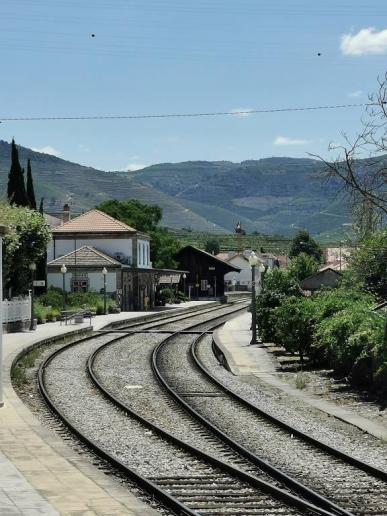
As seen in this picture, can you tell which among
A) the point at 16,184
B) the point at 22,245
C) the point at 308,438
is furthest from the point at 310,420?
the point at 16,184

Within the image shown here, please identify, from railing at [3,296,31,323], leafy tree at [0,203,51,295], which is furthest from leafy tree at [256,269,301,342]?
leafy tree at [0,203,51,295]

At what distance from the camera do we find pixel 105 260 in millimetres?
71688

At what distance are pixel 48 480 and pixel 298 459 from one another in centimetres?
351

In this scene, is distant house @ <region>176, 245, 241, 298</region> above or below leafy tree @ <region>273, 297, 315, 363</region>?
above

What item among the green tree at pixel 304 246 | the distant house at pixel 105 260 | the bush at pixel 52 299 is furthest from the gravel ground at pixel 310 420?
the green tree at pixel 304 246

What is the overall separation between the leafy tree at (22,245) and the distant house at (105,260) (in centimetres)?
2527

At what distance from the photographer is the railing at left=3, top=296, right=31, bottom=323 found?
38906 mm

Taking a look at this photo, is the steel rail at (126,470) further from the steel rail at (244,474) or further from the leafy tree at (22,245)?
the leafy tree at (22,245)

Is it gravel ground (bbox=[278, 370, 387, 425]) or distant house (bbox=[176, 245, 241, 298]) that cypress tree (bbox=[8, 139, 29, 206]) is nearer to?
gravel ground (bbox=[278, 370, 387, 425])

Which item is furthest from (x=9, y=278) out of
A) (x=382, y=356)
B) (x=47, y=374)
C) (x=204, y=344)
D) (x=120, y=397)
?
(x=382, y=356)

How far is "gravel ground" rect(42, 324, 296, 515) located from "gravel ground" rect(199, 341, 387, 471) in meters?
2.11

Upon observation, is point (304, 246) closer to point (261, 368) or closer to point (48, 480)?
point (261, 368)

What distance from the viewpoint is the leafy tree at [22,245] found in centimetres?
4131

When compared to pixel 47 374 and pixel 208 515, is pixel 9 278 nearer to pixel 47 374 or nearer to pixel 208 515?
pixel 47 374
